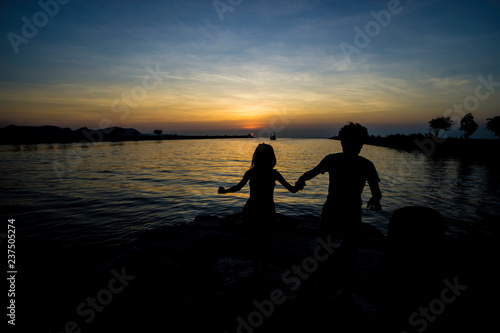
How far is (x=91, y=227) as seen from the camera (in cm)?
852

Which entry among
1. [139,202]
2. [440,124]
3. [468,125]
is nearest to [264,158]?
[139,202]

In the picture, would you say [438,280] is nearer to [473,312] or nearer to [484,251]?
[473,312]

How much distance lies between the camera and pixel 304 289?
4.31 m

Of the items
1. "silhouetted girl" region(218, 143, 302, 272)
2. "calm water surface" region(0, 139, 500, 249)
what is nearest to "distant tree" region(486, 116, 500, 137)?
"calm water surface" region(0, 139, 500, 249)

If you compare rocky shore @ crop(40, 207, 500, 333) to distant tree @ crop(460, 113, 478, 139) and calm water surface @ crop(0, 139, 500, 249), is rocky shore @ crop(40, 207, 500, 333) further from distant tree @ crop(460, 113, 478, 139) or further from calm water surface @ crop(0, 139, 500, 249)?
distant tree @ crop(460, 113, 478, 139)

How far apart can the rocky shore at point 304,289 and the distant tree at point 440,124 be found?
112 meters

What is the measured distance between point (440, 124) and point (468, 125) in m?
21.2

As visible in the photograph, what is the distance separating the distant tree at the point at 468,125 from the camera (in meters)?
71.8

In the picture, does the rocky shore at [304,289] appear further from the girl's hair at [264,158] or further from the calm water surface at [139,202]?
the calm water surface at [139,202]

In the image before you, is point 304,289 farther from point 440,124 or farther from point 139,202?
point 440,124

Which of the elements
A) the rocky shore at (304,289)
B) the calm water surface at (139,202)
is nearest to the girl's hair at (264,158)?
the rocky shore at (304,289)

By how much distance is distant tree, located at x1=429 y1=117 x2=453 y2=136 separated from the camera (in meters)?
89.7

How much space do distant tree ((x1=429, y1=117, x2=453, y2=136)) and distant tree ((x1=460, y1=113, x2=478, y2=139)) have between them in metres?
17.4

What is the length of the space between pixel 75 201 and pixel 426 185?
24.2 metres
